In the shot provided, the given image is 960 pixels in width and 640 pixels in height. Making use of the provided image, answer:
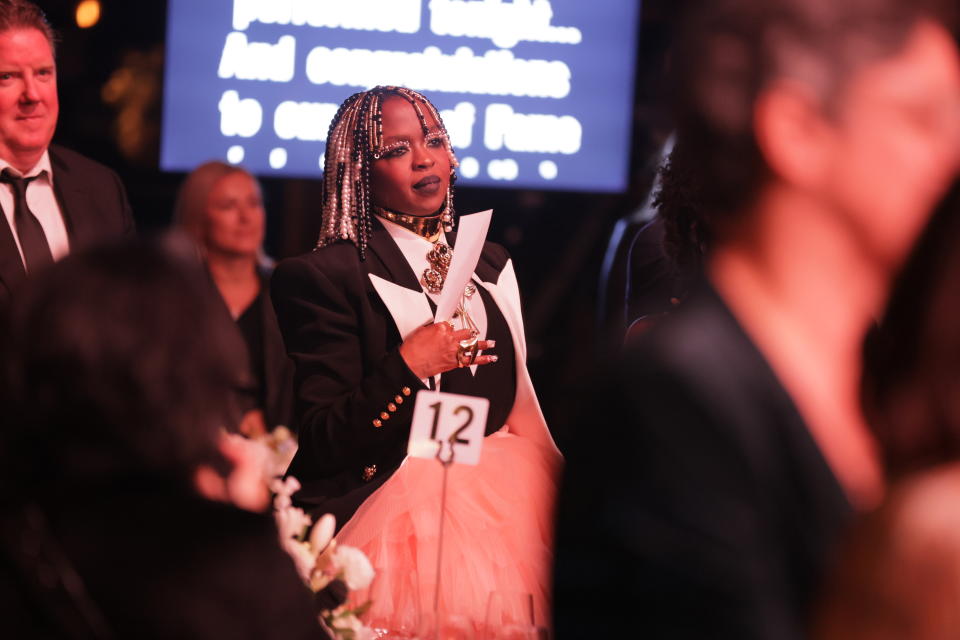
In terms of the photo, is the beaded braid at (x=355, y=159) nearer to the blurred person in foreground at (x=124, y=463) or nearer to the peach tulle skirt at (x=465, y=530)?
the peach tulle skirt at (x=465, y=530)

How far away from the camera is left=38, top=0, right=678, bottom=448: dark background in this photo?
5074 mm

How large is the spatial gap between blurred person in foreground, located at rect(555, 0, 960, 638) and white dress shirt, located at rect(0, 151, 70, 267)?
A: 6.72 ft

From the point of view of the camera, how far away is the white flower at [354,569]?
5.94 feet

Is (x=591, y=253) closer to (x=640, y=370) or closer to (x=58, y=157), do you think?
(x=58, y=157)

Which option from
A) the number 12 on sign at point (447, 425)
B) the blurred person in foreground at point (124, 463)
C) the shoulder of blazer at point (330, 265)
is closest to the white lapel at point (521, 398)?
the shoulder of blazer at point (330, 265)

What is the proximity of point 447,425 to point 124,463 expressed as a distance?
102 centimetres

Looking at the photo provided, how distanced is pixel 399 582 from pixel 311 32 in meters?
2.47

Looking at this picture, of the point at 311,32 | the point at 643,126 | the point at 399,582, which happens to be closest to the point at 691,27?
the point at 399,582

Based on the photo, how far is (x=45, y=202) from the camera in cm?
270

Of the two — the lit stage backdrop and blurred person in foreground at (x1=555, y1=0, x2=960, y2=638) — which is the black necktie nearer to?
the lit stage backdrop

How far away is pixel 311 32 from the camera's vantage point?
13.8 ft

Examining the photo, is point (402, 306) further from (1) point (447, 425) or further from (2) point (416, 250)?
(1) point (447, 425)

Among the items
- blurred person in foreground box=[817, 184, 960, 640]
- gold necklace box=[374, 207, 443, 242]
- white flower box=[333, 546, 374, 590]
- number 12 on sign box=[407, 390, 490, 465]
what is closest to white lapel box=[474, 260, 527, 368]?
gold necklace box=[374, 207, 443, 242]

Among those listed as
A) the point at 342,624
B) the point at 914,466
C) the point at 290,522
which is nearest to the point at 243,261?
the point at 290,522
